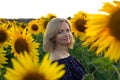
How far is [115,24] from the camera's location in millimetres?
1472

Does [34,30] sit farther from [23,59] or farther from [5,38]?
[23,59]

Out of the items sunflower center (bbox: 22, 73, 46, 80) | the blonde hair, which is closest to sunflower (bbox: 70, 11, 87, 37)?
the blonde hair

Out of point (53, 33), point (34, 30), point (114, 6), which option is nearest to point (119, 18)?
point (114, 6)

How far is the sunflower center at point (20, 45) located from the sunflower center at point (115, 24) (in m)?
3.05

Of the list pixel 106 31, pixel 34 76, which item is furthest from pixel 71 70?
pixel 34 76

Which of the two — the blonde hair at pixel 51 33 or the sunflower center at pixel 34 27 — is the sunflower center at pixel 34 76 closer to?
the blonde hair at pixel 51 33

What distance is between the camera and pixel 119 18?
1.45m

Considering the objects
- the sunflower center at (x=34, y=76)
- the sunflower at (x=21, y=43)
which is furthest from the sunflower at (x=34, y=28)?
the sunflower center at (x=34, y=76)

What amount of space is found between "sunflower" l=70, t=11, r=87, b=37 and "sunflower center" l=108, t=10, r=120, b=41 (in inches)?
165

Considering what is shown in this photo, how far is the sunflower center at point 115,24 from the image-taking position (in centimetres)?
145

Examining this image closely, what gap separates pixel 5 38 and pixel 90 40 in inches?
166

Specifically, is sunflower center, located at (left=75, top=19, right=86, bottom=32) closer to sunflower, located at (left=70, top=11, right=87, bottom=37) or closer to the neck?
sunflower, located at (left=70, top=11, right=87, bottom=37)

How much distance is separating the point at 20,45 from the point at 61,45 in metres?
1.04

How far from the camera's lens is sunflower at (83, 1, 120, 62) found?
1.46m
